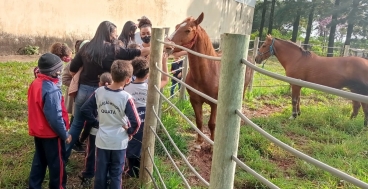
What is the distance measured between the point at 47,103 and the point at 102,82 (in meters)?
0.56

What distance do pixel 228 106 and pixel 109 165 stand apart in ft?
5.30

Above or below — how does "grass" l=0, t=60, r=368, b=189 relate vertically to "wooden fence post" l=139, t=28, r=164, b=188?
below

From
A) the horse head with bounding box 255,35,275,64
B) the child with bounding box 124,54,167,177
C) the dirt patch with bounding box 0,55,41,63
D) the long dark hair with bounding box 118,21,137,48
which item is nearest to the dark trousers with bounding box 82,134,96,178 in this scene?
the child with bounding box 124,54,167,177

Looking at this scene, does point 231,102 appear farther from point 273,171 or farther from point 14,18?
point 14,18

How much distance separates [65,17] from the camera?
33.3ft

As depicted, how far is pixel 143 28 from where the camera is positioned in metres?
4.50

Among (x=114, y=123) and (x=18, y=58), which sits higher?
(x=114, y=123)

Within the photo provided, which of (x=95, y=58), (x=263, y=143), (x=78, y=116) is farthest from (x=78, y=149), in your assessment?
(x=263, y=143)

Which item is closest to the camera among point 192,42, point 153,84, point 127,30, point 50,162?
point 50,162

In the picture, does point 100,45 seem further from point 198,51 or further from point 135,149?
point 198,51

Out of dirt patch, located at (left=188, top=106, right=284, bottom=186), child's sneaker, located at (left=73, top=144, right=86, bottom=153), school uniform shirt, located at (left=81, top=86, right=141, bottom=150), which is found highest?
school uniform shirt, located at (left=81, top=86, right=141, bottom=150)

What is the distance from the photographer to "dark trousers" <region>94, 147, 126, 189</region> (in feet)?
8.88

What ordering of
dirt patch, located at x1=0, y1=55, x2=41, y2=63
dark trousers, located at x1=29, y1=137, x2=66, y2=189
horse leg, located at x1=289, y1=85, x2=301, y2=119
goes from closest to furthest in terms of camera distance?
dark trousers, located at x1=29, y1=137, x2=66, y2=189, horse leg, located at x1=289, y1=85, x2=301, y2=119, dirt patch, located at x1=0, y1=55, x2=41, y2=63

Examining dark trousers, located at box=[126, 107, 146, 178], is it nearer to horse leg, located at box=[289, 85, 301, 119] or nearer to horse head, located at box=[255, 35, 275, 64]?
horse leg, located at box=[289, 85, 301, 119]
